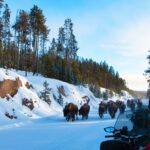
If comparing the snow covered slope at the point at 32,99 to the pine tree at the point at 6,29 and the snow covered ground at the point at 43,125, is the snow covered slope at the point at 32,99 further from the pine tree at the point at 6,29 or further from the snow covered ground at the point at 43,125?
the pine tree at the point at 6,29

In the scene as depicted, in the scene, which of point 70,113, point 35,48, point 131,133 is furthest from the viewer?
point 35,48

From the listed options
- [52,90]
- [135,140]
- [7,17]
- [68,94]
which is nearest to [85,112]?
[52,90]

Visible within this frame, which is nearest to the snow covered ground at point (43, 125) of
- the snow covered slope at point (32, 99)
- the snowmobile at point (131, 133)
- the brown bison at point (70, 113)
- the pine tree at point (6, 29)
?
the snow covered slope at point (32, 99)

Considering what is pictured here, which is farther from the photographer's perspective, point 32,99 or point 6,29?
point 6,29

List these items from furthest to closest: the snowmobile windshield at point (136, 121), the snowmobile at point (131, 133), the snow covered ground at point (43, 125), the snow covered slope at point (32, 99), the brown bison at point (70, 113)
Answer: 1. the brown bison at point (70, 113)
2. the snow covered slope at point (32, 99)
3. the snow covered ground at point (43, 125)
4. the snowmobile windshield at point (136, 121)
5. the snowmobile at point (131, 133)

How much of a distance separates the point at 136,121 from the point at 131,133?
1.28 feet

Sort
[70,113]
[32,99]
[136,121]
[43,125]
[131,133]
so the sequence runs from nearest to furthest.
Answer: [131,133] → [136,121] → [43,125] → [70,113] → [32,99]

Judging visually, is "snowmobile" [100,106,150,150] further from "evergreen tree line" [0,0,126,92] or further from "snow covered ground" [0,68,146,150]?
"evergreen tree line" [0,0,126,92]

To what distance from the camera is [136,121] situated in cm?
733

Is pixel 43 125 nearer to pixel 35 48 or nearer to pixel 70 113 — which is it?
pixel 70 113

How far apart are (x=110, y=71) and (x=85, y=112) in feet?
385

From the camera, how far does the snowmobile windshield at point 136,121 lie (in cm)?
698

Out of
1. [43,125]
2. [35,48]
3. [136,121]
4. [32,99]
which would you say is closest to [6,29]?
[35,48]

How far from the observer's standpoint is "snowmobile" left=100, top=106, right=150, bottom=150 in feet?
19.9
